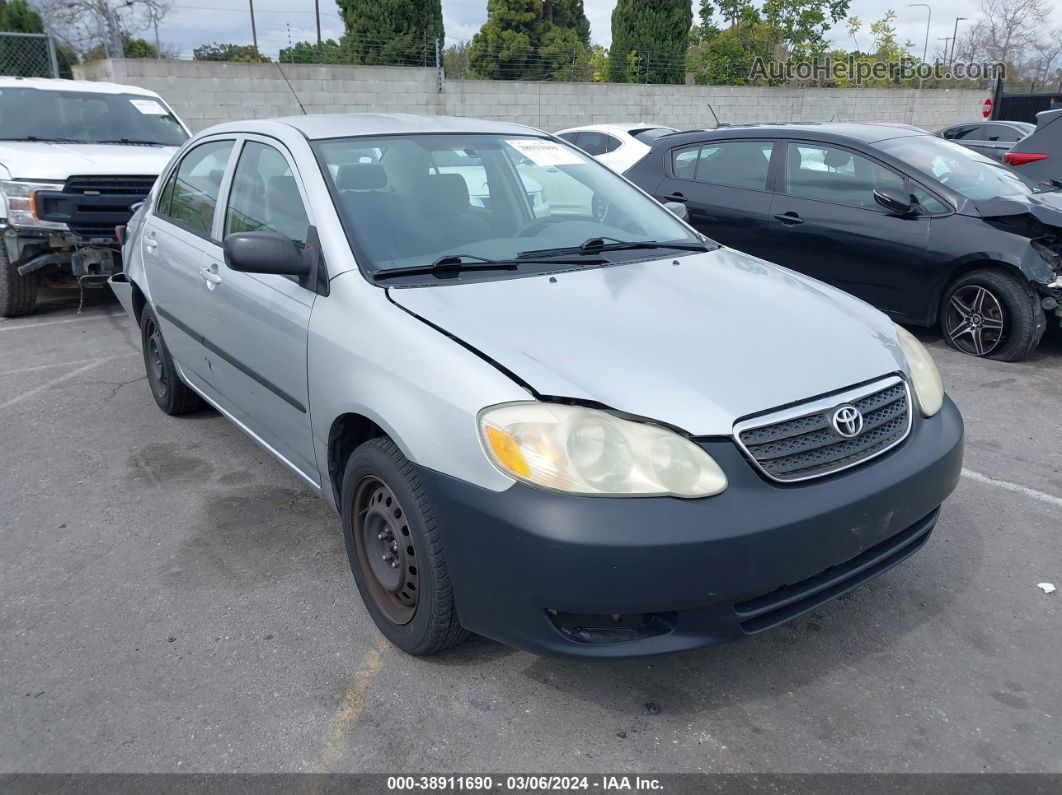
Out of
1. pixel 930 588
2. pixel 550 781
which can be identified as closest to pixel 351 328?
pixel 550 781

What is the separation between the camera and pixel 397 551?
8.91 feet

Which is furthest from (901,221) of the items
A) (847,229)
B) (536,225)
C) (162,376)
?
(162,376)

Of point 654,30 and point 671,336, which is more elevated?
point 654,30

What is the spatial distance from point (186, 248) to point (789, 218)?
4365 mm

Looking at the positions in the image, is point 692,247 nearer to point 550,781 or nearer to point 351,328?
point 351,328

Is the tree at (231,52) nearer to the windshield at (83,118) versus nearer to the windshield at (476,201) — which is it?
the windshield at (83,118)

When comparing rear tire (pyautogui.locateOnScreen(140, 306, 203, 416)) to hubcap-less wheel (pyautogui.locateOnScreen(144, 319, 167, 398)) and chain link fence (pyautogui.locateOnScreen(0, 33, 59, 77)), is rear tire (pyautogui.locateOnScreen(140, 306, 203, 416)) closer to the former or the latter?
hubcap-less wheel (pyautogui.locateOnScreen(144, 319, 167, 398))

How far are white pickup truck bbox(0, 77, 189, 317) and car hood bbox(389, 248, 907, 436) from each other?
524 cm

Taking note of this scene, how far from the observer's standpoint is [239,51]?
3228cm

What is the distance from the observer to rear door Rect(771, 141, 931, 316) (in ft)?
19.7

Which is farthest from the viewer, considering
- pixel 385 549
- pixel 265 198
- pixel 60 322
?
pixel 60 322

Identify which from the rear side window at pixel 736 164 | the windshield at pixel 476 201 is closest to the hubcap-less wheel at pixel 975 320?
the rear side window at pixel 736 164

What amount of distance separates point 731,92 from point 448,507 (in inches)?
950

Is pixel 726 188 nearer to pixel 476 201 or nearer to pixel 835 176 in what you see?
pixel 835 176
